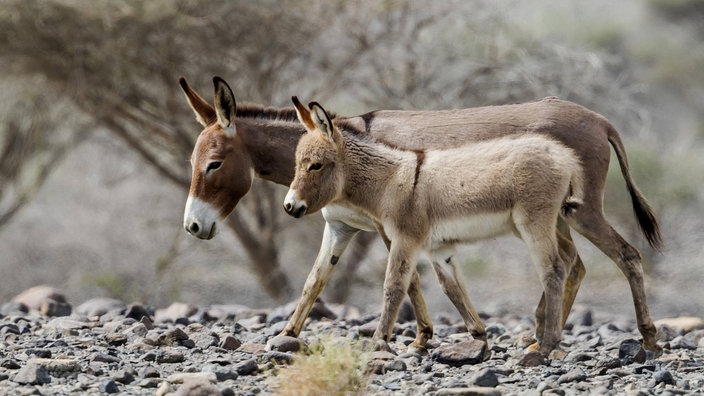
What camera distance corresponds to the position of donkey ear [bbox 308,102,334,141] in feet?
26.7

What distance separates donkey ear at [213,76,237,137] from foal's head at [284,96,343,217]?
0.84 m

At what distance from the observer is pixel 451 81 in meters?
16.8

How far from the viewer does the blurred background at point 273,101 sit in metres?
16.0

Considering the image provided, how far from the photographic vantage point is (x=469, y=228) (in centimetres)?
802

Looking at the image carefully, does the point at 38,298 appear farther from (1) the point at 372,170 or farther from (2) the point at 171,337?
(1) the point at 372,170

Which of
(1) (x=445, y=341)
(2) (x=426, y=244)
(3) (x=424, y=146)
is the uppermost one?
(3) (x=424, y=146)

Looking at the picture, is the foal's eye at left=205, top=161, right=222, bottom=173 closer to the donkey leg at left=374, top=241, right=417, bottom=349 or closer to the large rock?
the donkey leg at left=374, top=241, right=417, bottom=349

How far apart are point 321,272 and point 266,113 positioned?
138 centimetres

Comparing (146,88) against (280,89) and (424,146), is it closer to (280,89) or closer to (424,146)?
(280,89)

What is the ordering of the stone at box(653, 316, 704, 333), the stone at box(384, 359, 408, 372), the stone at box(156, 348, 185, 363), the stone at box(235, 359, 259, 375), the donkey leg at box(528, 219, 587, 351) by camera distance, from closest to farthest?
the stone at box(235, 359, 259, 375)
the stone at box(384, 359, 408, 372)
the stone at box(156, 348, 185, 363)
the donkey leg at box(528, 219, 587, 351)
the stone at box(653, 316, 704, 333)

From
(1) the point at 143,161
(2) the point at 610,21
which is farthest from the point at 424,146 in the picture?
(2) the point at 610,21

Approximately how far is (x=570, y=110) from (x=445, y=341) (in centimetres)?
209

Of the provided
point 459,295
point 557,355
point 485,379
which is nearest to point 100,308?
point 459,295

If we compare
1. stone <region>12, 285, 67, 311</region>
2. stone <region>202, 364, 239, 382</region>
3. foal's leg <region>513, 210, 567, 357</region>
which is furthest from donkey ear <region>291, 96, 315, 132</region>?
stone <region>12, 285, 67, 311</region>
